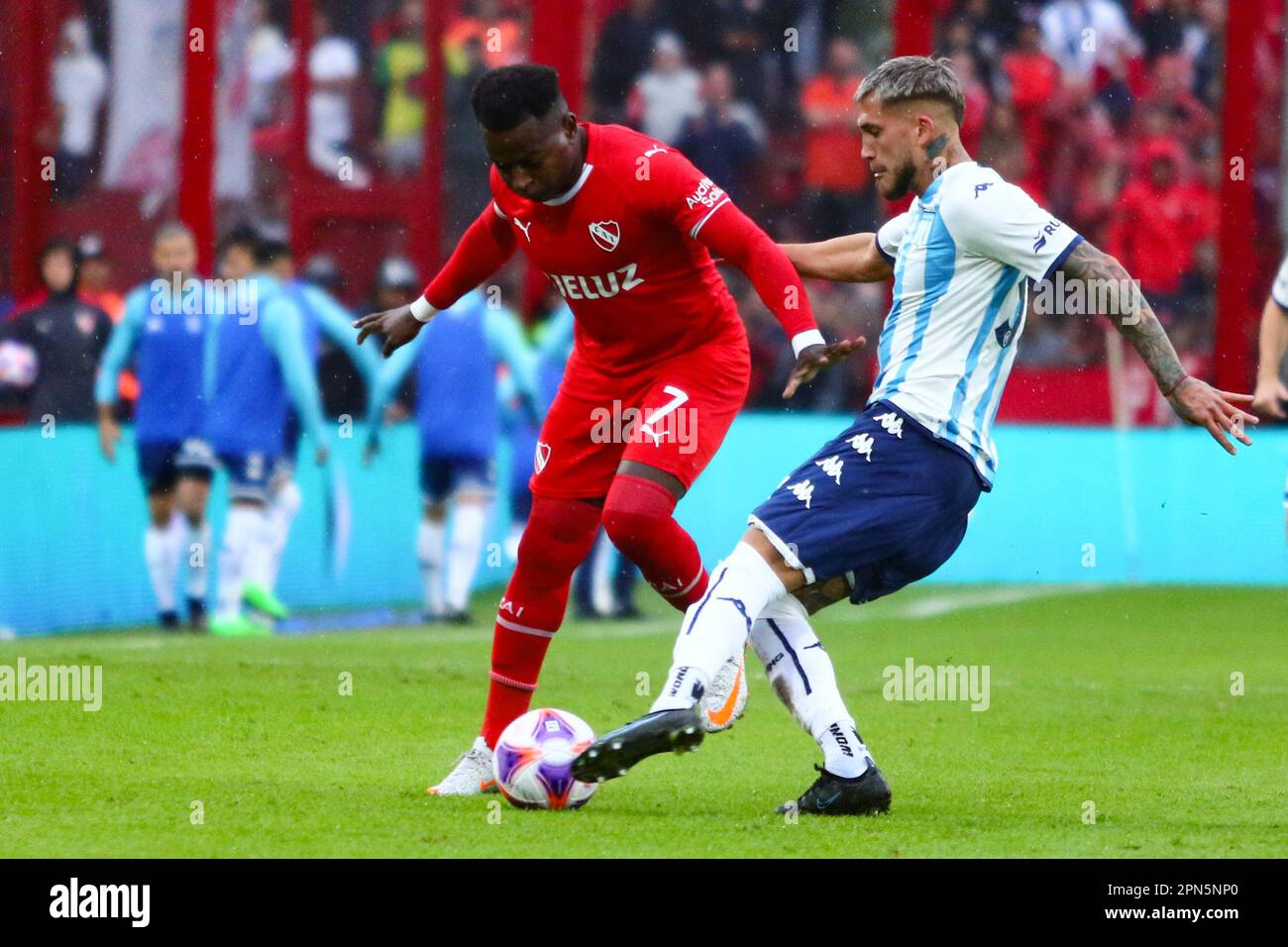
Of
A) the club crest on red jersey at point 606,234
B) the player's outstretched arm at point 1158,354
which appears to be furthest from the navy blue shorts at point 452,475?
the player's outstretched arm at point 1158,354

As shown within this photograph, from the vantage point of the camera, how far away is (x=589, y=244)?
6047mm

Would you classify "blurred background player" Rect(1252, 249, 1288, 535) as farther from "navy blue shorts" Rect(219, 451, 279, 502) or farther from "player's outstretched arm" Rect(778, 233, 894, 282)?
"navy blue shorts" Rect(219, 451, 279, 502)

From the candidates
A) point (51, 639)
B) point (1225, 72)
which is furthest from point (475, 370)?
point (1225, 72)

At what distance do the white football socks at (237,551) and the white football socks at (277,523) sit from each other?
0.15 metres

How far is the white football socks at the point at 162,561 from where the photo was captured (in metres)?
12.0

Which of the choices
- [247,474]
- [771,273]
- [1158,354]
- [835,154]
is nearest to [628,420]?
[771,273]

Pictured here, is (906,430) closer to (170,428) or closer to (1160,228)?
(170,428)

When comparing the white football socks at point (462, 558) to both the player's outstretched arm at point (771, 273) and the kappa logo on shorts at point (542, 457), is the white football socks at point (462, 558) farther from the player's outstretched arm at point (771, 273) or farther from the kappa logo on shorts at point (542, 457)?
the player's outstretched arm at point (771, 273)

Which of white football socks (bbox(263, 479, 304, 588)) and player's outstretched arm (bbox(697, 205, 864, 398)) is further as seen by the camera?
white football socks (bbox(263, 479, 304, 588))

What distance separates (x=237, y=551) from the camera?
11734 millimetres

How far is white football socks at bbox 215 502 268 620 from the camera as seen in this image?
38.5 ft

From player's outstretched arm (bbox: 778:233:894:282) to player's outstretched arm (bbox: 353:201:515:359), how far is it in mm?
876

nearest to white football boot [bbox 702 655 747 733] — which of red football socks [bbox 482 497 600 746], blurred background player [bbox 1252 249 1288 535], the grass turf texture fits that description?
the grass turf texture

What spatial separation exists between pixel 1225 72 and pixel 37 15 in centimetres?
730
